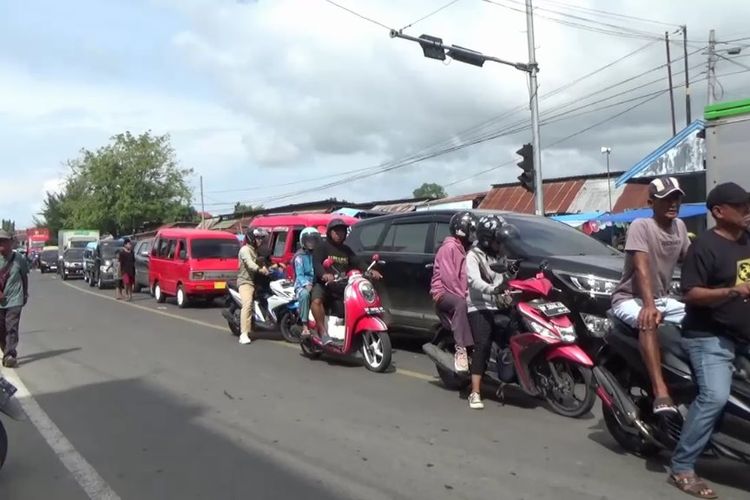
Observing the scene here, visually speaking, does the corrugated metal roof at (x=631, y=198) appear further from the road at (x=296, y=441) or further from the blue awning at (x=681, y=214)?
the road at (x=296, y=441)

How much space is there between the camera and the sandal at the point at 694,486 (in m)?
4.49

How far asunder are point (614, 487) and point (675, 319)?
46.4 inches

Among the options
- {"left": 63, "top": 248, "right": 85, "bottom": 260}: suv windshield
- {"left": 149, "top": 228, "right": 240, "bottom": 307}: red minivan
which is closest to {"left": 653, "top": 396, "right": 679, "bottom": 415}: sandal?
{"left": 149, "top": 228, "right": 240, "bottom": 307}: red minivan

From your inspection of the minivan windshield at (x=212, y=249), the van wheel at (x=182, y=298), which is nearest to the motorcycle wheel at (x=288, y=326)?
the van wheel at (x=182, y=298)

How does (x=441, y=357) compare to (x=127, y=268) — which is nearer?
(x=441, y=357)

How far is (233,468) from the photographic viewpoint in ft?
17.8

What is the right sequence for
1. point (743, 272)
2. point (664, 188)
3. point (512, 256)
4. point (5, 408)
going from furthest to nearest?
point (512, 256) → point (5, 408) → point (664, 188) → point (743, 272)

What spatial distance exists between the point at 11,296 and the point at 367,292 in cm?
501

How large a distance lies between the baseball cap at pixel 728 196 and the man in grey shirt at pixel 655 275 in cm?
52

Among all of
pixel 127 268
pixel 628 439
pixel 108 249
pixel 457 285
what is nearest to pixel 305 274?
pixel 457 285

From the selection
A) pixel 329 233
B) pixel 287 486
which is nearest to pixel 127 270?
pixel 329 233

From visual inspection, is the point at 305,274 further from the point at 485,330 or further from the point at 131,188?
the point at 131,188

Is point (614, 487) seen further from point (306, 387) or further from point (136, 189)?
point (136, 189)

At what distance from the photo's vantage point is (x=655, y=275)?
5.06 meters
